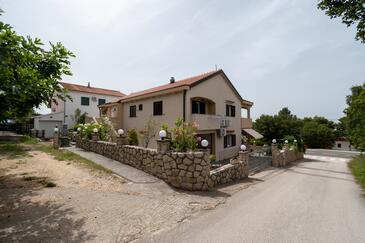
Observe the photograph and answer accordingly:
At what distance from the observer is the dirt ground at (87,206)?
4961mm

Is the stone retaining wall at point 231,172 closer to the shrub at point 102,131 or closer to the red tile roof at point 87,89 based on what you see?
the shrub at point 102,131

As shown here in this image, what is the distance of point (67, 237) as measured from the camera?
185 inches

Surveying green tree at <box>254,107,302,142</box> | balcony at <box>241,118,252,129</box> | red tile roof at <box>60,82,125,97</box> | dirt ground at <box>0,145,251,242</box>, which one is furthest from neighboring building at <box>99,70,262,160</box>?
green tree at <box>254,107,302,142</box>

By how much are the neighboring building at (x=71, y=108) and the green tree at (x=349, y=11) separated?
2934 centimetres

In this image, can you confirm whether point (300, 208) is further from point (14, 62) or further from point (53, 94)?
point (14, 62)

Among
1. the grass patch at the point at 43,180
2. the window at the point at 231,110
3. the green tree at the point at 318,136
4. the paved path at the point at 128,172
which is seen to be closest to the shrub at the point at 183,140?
the paved path at the point at 128,172

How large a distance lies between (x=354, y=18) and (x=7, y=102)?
13460mm

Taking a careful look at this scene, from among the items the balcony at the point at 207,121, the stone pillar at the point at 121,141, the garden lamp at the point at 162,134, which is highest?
the balcony at the point at 207,121

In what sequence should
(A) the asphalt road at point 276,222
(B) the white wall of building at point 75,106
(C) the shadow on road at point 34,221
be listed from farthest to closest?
1. (B) the white wall of building at point 75,106
2. (A) the asphalt road at point 276,222
3. (C) the shadow on road at point 34,221

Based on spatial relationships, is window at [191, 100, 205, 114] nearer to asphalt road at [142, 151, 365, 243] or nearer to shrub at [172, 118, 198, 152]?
shrub at [172, 118, 198, 152]

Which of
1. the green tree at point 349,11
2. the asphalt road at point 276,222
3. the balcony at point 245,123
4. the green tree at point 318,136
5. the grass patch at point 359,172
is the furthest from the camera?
the green tree at point 318,136

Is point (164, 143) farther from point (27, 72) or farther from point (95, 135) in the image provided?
point (95, 135)

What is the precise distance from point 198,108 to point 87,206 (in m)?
14.7

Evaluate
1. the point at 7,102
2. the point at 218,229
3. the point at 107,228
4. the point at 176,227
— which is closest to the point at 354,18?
the point at 218,229
